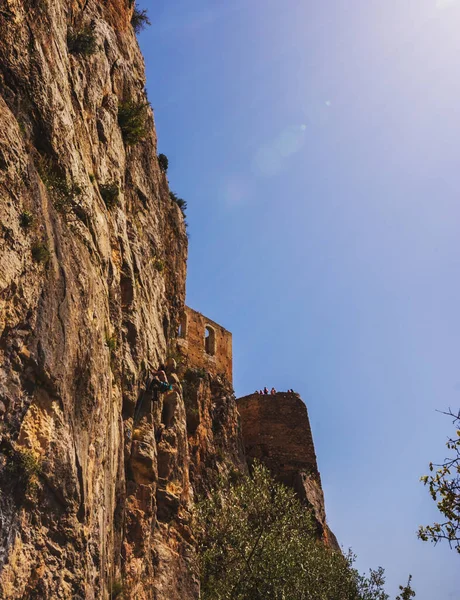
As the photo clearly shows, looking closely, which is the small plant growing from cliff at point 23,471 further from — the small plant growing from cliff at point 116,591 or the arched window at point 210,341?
the arched window at point 210,341

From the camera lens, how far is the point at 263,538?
73.3ft

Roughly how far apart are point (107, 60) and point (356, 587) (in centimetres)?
2380

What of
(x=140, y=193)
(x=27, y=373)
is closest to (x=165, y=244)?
(x=140, y=193)

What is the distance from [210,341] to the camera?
36.3 m

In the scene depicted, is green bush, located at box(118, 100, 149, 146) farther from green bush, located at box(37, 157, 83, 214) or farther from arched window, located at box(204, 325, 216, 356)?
arched window, located at box(204, 325, 216, 356)

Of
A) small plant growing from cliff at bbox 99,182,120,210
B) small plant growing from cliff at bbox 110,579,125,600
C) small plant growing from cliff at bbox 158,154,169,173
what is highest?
small plant growing from cliff at bbox 158,154,169,173

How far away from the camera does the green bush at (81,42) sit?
1576 cm

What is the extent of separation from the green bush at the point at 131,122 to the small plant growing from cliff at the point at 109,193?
15.0 ft

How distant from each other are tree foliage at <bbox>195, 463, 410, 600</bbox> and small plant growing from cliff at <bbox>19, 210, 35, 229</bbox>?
1554 cm

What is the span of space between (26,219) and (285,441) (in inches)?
1147

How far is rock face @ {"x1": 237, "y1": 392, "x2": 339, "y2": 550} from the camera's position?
3409 cm

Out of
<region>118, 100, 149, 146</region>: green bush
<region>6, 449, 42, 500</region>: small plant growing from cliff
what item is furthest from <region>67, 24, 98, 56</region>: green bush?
<region>6, 449, 42, 500</region>: small plant growing from cliff

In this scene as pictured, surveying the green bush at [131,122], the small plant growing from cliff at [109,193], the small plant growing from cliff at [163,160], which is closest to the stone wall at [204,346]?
the small plant growing from cliff at [163,160]

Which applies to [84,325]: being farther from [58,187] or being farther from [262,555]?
[262,555]
